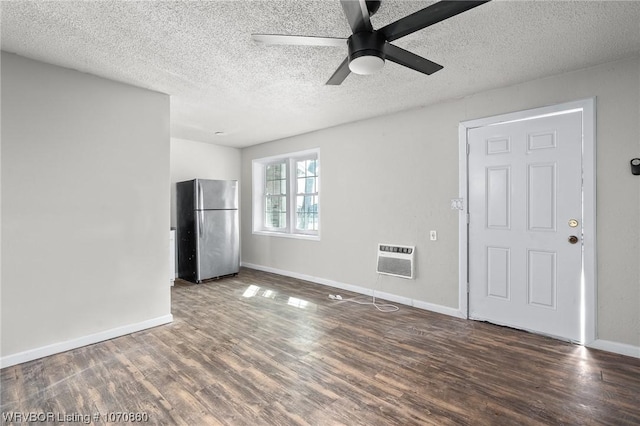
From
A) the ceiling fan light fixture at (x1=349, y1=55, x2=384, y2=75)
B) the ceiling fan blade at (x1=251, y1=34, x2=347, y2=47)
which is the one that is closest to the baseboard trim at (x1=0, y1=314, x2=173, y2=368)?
the ceiling fan blade at (x1=251, y1=34, x2=347, y2=47)

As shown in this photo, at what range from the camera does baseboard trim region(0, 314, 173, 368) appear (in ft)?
8.25

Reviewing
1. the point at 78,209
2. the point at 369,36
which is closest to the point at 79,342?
the point at 78,209

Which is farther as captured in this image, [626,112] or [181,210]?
[181,210]

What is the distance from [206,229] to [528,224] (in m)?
4.34

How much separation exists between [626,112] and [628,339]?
1865 millimetres

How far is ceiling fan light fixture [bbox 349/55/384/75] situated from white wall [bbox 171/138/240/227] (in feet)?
14.8

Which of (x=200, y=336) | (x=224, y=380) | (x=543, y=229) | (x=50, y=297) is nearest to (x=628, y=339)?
(x=543, y=229)

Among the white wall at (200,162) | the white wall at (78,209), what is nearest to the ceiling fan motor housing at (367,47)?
the white wall at (78,209)

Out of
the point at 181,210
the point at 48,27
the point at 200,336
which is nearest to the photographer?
the point at 48,27

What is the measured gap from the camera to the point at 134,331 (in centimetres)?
316

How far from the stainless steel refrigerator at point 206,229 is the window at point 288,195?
84 cm

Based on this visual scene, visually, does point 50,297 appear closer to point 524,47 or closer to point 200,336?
point 200,336

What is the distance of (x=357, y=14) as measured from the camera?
5.40 ft

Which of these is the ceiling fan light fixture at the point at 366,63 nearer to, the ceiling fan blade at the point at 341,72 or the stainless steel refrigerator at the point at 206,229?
the ceiling fan blade at the point at 341,72
